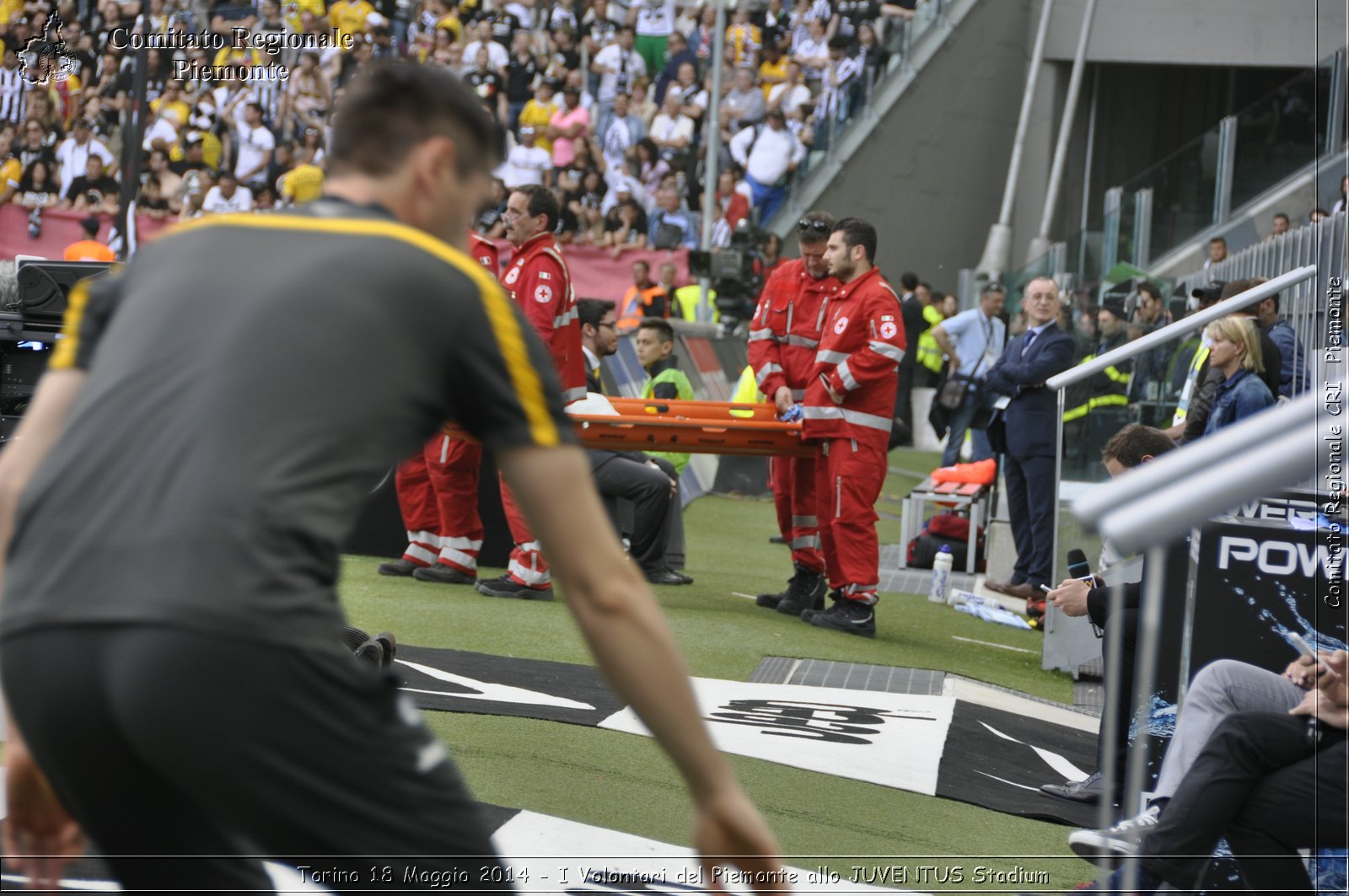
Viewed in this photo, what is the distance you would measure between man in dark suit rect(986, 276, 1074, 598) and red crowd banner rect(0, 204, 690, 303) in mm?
7971

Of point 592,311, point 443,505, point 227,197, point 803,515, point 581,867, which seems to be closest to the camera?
point 581,867

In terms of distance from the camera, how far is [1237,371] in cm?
798

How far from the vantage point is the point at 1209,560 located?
4035 mm

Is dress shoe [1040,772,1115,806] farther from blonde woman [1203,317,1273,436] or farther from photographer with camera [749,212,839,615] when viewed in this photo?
photographer with camera [749,212,839,615]

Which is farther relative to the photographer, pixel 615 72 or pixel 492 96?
pixel 615 72

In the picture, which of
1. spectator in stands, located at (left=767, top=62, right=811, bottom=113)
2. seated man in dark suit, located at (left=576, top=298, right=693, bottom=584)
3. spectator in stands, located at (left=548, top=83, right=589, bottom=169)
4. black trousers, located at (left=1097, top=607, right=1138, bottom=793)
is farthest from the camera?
spectator in stands, located at (left=767, top=62, right=811, bottom=113)

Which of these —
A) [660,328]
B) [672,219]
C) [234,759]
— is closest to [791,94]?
[672,219]

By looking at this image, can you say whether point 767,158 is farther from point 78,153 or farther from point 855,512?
point 855,512

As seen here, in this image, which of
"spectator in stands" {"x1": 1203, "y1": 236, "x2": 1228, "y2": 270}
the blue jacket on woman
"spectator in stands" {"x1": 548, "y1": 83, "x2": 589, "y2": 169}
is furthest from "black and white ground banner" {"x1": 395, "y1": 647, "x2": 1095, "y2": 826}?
"spectator in stands" {"x1": 548, "y1": 83, "x2": 589, "y2": 169}

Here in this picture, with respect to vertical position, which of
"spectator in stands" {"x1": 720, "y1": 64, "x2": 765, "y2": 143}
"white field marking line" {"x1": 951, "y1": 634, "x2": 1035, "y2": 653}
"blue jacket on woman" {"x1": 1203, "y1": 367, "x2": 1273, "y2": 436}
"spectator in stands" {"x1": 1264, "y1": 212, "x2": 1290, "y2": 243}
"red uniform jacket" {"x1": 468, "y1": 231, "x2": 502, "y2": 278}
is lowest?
"white field marking line" {"x1": 951, "y1": 634, "x2": 1035, "y2": 653}

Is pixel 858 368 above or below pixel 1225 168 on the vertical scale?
below

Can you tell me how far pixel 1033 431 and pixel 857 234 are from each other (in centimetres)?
225

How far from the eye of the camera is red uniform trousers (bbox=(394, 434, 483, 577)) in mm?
8836

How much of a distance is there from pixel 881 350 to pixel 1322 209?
7.15m
